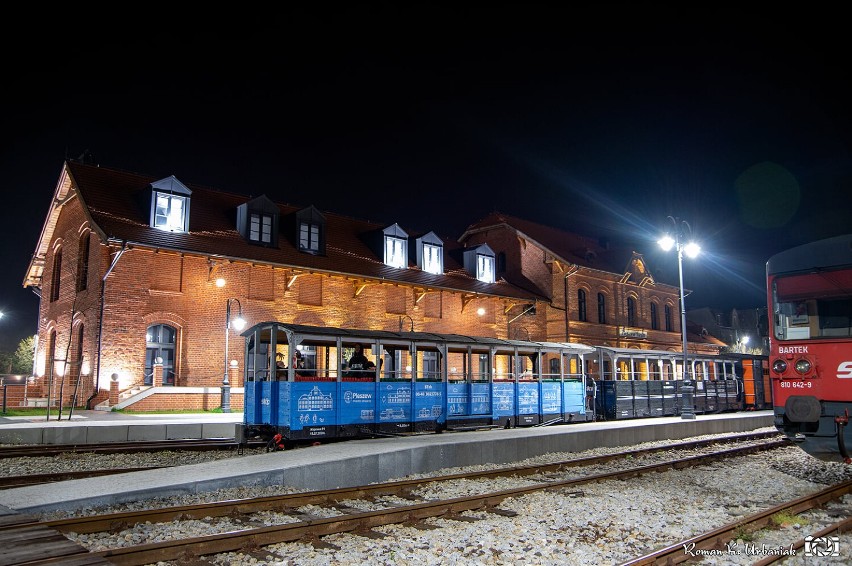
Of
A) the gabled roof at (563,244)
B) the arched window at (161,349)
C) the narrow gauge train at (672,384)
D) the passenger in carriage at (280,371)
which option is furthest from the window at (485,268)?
the passenger in carriage at (280,371)

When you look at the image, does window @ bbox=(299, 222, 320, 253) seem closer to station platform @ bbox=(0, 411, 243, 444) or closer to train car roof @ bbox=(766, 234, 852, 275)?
station platform @ bbox=(0, 411, 243, 444)

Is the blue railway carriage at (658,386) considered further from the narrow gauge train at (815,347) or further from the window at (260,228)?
the window at (260,228)

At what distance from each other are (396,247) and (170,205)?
36.7 feet

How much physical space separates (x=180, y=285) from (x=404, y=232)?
1216cm

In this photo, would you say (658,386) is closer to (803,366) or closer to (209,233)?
(803,366)

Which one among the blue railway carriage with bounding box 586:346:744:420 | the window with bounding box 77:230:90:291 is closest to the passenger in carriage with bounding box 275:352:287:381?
the blue railway carriage with bounding box 586:346:744:420

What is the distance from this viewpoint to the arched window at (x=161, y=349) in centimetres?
Answer: 2436

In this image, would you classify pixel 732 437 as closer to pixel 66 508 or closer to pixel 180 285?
pixel 66 508

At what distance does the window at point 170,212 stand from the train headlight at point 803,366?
21.9 m

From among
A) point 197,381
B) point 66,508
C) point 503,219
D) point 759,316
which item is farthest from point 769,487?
point 503,219

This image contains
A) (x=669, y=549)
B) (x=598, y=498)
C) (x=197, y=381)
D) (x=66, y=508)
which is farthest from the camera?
(x=197, y=381)

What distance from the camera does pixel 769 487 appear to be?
1152 cm

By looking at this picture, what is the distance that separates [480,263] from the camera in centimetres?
3719

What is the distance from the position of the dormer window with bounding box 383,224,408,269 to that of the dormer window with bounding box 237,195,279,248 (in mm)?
6082
